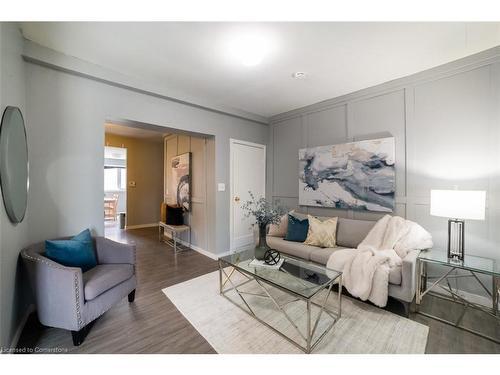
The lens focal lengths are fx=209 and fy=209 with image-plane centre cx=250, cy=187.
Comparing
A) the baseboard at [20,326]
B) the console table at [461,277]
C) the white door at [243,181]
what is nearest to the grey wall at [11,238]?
the baseboard at [20,326]

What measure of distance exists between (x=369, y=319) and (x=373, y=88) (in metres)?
2.79

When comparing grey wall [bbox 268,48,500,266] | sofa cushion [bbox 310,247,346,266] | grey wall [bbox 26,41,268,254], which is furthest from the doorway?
grey wall [bbox 268,48,500,266]

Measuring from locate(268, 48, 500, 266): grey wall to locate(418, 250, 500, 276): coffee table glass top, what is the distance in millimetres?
265

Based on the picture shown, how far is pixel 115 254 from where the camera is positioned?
216 cm

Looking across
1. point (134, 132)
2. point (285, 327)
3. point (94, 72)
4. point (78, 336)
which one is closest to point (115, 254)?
point (78, 336)

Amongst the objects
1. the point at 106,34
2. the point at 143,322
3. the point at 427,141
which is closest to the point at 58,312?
the point at 143,322

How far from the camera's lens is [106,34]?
1.84 m

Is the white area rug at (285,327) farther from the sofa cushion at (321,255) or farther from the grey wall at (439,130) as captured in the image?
the grey wall at (439,130)

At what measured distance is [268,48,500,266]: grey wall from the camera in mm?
2133

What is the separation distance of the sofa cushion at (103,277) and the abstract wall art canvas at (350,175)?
8.97 ft

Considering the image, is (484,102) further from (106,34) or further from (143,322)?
(143,322)

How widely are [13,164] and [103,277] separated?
1089mm

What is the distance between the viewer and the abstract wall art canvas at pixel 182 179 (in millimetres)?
4166

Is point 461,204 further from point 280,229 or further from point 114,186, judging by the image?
point 114,186
